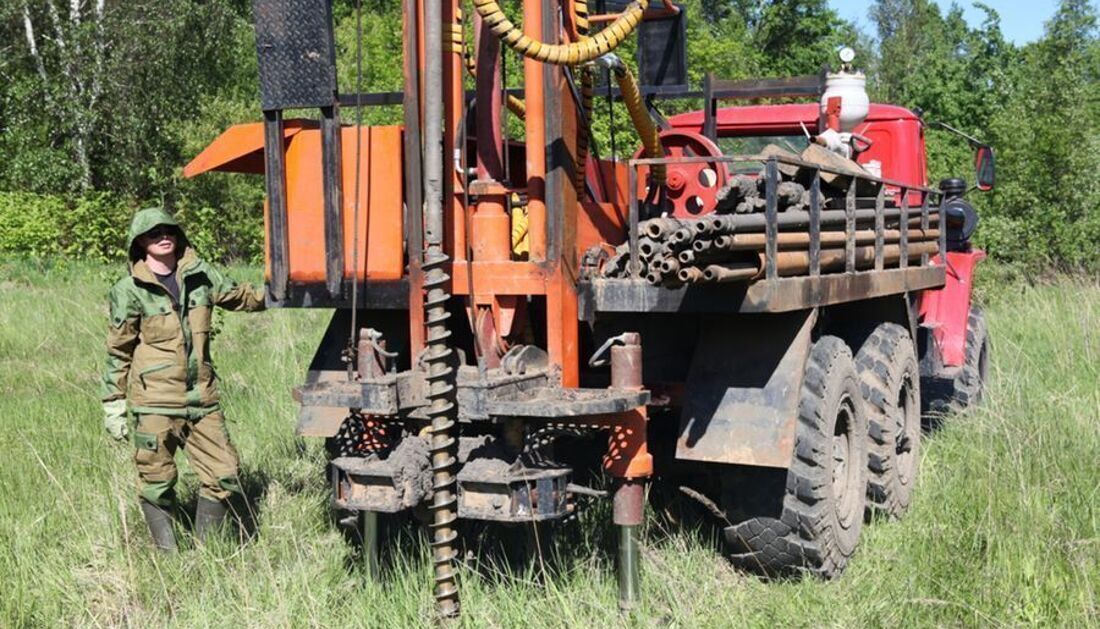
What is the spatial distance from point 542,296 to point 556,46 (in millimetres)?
1068

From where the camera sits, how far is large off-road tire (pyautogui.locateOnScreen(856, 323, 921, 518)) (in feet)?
20.0

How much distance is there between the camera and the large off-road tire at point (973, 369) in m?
8.57

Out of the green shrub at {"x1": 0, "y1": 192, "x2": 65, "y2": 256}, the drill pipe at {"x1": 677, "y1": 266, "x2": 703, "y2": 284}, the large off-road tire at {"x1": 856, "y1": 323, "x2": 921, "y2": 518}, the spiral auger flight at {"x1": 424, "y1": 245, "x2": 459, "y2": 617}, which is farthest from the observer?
the green shrub at {"x1": 0, "y1": 192, "x2": 65, "y2": 256}

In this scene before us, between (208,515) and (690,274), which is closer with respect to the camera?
(690,274)

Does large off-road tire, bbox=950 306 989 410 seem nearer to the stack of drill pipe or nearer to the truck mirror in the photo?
the truck mirror

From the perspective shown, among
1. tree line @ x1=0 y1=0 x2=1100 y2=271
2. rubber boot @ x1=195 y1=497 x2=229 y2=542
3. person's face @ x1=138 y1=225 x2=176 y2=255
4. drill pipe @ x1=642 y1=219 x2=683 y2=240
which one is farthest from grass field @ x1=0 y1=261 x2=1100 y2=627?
tree line @ x1=0 y1=0 x2=1100 y2=271

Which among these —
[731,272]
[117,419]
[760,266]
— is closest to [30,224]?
[117,419]

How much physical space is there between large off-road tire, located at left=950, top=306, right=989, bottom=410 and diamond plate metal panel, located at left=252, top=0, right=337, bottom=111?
504 cm

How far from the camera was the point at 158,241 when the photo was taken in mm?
5906

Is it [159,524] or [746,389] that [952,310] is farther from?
[159,524]

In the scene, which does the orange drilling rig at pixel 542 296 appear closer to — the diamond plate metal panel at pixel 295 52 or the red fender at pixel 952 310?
the diamond plate metal panel at pixel 295 52

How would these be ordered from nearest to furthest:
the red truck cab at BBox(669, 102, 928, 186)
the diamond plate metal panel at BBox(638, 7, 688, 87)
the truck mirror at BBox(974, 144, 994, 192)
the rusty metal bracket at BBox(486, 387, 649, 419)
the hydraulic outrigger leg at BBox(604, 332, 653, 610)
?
the rusty metal bracket at BBox(486, 387, 649, 419) < the hydraulic outrigger leg at BBox(604, 332, 653, 610) < the diamond plate metal panel at BBox(638, 7, 688, 87) < the red truck cab at BBox(669, 102, 928, 186) < the truck mirror at BBox(974, 144, 994, 192)

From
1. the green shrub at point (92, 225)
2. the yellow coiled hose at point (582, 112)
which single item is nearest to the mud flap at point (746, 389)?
the yellow coiled hose at point (582, 112)

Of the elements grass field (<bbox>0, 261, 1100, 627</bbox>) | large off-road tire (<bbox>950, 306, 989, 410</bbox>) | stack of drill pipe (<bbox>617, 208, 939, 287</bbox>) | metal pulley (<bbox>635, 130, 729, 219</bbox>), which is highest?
metal pulley (<bbox>635, 130, 729, 219</bbox>)
